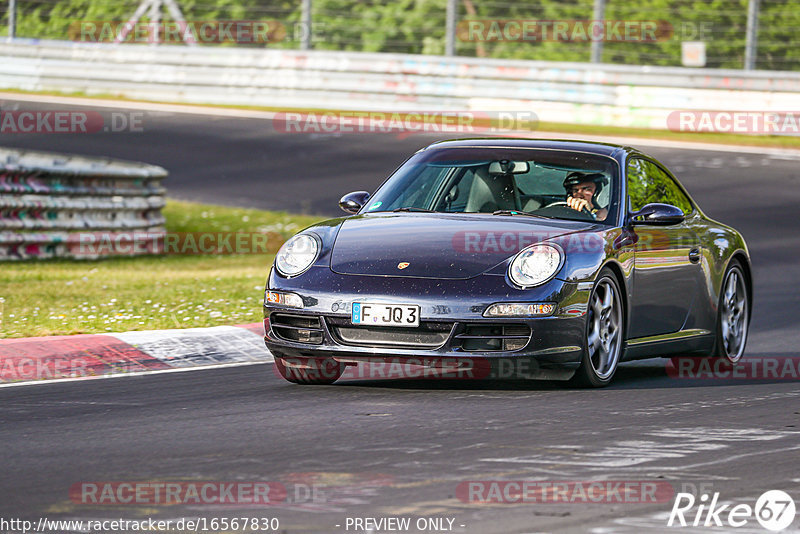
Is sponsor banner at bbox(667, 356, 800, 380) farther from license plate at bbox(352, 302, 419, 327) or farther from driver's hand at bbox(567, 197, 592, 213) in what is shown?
license plate at bbox(352, 302, 419, 327)

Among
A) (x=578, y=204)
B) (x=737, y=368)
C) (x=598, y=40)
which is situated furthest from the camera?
(x=598, y=40)

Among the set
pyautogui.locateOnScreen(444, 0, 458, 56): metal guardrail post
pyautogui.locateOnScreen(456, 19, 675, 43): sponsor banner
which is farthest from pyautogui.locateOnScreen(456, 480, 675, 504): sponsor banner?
pyautogui.locateOnScreen(444, 0, 458, 56): metal guardrail post

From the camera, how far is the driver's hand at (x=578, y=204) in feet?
27.6

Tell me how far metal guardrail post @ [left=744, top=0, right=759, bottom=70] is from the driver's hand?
1601 centimetres

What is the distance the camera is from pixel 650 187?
9.06 metres

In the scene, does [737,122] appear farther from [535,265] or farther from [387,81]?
[535,265]

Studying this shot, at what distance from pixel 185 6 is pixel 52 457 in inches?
970

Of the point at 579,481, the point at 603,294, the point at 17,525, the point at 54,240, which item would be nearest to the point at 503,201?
the point at 603,294

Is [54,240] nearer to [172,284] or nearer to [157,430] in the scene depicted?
[172,284]

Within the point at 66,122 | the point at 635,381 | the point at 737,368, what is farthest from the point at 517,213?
the point at 66,122

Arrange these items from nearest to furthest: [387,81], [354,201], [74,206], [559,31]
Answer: [354,201] < [74,206] < [387,81] < [559,31]

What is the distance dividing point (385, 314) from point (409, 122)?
1799cm

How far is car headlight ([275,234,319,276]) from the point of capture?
7.79 meters

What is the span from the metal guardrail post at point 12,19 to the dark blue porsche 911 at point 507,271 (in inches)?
836
